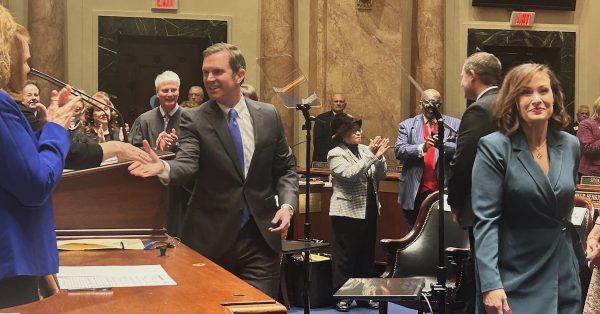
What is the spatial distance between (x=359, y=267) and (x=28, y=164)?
5.43 meters

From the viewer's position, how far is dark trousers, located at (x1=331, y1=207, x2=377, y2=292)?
752 cm

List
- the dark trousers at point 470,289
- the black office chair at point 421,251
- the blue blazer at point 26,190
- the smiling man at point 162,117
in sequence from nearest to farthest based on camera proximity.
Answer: the blue blazer at point 26,190, the dark trousers at point 470,289, the black office chair at point 421,251, the smiling man at point 162,117

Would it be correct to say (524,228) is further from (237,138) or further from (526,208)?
(237,138)

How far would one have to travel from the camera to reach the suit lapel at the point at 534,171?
350cm

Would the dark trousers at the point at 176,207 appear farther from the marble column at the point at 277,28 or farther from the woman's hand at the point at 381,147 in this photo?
the marble column at the point at 277,28

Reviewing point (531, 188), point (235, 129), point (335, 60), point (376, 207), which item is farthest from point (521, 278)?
point (335, 60)

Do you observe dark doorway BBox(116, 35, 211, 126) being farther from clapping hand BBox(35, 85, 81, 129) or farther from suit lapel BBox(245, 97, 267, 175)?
clapping hand BBox(35, 85, 81, 129)

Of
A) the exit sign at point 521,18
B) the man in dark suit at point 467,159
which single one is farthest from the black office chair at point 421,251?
the exit sign at point 521,18

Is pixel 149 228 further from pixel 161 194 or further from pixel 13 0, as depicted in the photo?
pixel 13 0

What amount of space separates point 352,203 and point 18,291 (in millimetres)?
5060

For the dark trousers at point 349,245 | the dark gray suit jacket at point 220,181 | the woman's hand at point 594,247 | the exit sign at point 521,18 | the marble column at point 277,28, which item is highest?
the exit sign at point 521,18

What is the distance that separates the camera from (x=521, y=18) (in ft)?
42.9

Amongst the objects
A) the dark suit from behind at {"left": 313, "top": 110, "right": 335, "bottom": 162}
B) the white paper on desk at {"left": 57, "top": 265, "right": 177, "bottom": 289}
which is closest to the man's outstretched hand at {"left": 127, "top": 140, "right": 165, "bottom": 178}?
the white paper on desk at {"left": 57, "top": 265, "right": 177, "bottom": 289}

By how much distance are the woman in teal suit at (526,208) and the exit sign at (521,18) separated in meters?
9.73
